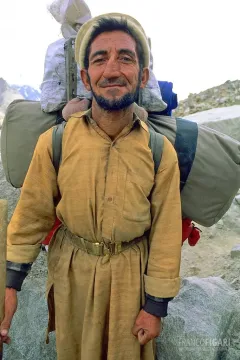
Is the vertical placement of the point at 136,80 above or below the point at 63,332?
above

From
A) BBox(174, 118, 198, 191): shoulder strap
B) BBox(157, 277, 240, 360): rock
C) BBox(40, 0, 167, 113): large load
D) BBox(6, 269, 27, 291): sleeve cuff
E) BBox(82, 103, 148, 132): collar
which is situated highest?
BBox(40, 0, 167, 113): large load

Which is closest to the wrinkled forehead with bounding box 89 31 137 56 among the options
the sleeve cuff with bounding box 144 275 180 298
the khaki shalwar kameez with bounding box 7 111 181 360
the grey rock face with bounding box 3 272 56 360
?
the khaki shalwar kameez with bounding box 7 111 181 360

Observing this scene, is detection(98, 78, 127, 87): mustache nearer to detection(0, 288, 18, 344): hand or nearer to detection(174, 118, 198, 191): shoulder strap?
detection(174, 118, 198, 191): shoulder strap

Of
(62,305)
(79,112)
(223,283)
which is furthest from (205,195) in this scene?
(223,283)

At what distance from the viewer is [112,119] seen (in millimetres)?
1981

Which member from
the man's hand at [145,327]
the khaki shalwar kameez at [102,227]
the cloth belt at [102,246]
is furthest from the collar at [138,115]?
the man's hand at [145,327]

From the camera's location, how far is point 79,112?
6.78 ft

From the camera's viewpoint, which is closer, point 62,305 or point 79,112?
point 79,112

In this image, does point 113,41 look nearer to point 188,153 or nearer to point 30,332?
point 188,153

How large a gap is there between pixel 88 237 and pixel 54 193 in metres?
0.30

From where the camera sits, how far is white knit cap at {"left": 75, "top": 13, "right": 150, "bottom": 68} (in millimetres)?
1953

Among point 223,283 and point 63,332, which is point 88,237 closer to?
point 63,332

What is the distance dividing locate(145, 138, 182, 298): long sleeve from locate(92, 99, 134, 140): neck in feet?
0.83

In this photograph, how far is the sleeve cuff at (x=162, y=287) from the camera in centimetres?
203
